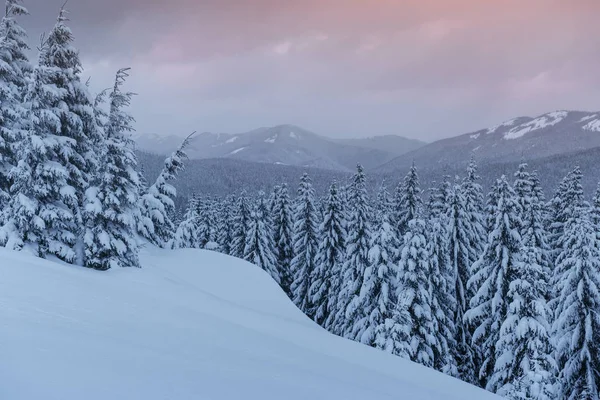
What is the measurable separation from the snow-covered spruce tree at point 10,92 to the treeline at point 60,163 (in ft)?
0.11

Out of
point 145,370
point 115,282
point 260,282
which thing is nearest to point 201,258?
point 260,282

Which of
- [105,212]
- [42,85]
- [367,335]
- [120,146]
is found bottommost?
[367,335]

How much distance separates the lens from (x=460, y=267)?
2745 centimetres

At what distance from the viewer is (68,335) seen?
19.8 ft

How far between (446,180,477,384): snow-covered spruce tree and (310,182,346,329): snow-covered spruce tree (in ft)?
29.7

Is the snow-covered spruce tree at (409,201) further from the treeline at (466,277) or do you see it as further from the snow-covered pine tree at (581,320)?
the snow-covered pine tree at (581,320)

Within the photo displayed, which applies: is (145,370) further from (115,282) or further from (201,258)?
(201,258)

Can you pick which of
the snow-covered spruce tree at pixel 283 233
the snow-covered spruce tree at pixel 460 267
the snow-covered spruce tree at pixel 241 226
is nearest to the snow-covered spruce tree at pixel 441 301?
the snow-covered spruce tree at pixel 460 267

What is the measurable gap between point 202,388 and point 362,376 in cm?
412

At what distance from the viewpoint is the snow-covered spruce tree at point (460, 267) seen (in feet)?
83.7

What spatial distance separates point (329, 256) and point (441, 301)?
11448mm

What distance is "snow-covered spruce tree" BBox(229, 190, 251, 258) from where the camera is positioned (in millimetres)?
39234

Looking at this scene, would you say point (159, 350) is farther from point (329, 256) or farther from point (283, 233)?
point (283, 233)

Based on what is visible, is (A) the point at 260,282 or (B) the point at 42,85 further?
(A) the point at 260,282
